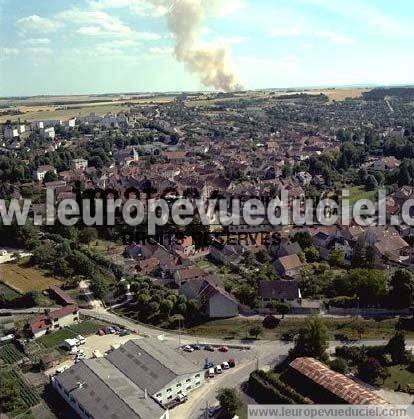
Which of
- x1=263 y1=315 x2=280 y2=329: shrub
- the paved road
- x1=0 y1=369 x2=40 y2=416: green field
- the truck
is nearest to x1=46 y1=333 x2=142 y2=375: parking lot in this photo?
x1=0 y1=369 x2=40 y2=416: green field

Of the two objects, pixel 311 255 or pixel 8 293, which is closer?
pixel 8 293

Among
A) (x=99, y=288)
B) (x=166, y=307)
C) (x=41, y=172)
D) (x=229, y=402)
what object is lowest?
(x=229, y=402)

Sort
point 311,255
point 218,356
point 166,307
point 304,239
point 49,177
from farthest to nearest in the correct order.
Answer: point 49,177 → point 304,239 → point 311,255 → point 166,307 → point 218,356

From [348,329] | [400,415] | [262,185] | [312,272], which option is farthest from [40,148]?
[400,415]

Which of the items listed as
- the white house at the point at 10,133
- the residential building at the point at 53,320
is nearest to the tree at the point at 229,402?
the residential building at the point at 53,320

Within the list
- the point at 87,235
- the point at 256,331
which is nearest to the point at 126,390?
the point at 256,331

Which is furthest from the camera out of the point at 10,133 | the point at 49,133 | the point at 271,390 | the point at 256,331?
the point at 49,133

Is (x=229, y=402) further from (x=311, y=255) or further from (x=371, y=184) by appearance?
(x=371, y=184)
